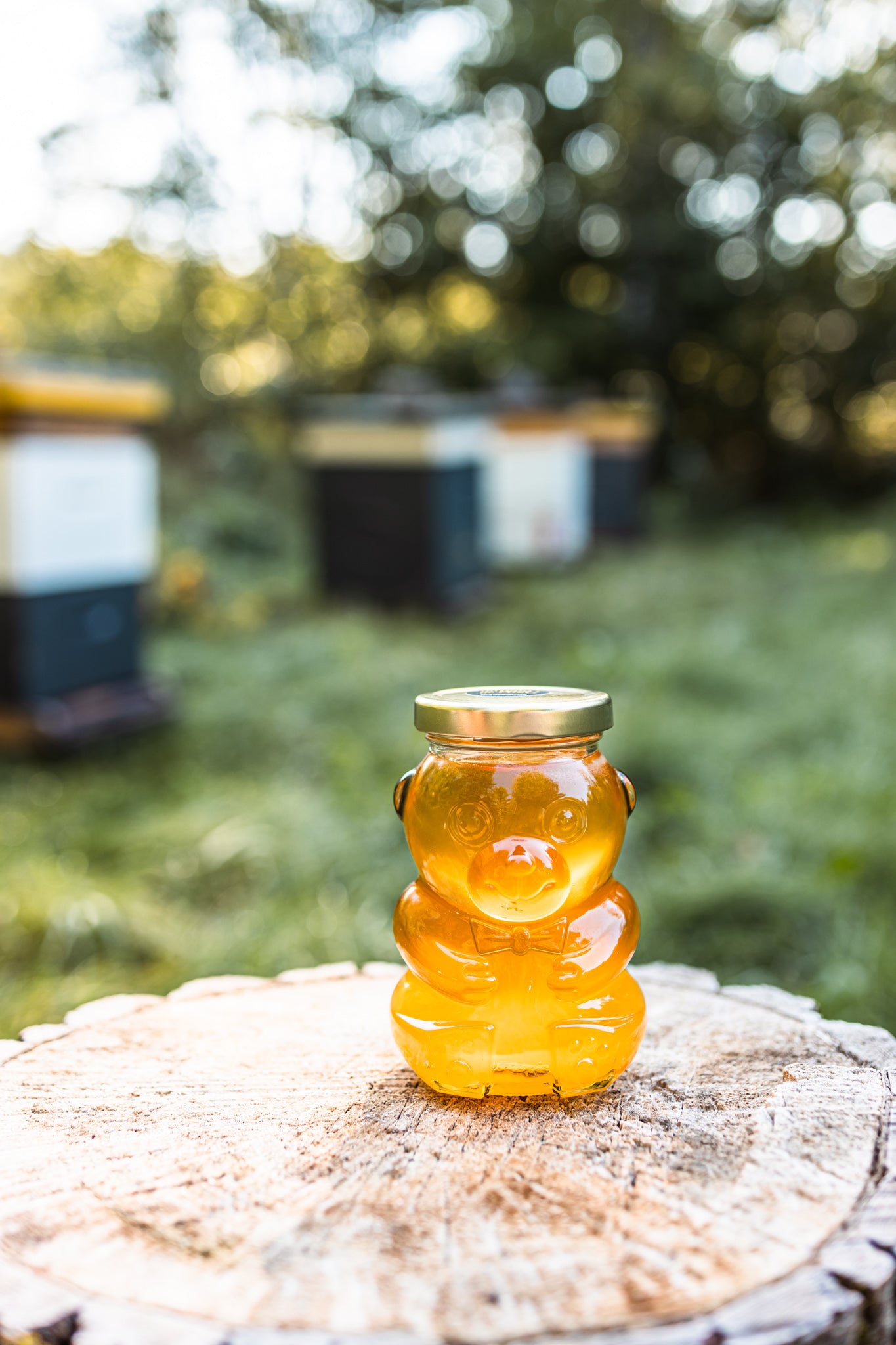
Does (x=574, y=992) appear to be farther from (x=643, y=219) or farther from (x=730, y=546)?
(x=643, y=219)

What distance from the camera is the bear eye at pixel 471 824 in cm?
97

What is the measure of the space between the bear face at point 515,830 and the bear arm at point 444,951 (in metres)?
0.02

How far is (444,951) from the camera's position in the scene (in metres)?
1.01

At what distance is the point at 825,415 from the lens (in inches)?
404

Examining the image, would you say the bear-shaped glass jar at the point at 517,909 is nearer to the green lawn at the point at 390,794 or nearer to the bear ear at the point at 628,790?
the bear ear at the point at 628,790

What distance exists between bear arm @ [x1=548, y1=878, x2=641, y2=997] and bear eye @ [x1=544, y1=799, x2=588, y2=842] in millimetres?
80

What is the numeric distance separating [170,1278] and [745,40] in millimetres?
11484

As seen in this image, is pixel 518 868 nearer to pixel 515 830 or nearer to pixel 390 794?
pixel 515 830

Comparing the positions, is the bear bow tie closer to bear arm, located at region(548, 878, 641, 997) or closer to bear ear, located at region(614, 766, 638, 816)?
bear arm, located at region(548, 878, 641, 997)

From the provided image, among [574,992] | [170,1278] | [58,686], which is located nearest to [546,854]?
[574,992]

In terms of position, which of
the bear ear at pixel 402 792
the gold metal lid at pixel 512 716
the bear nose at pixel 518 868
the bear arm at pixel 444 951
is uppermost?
the gold metal lid at pixel 512 716

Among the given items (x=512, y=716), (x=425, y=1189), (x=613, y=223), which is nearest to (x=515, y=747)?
(x=512, y=716)

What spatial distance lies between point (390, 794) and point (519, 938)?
7.43 feet

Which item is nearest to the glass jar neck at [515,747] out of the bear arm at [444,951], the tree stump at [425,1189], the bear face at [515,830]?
the bear face at [515,830]
